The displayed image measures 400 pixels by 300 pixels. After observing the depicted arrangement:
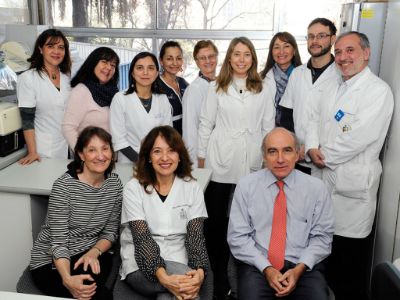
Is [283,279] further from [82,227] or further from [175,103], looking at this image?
[175,103]

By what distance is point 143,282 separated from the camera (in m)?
1.67

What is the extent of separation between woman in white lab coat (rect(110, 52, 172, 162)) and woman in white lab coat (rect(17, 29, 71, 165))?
39 cm

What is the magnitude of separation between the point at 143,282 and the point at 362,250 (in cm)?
143

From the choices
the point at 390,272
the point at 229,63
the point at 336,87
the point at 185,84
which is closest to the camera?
the point at 390,272

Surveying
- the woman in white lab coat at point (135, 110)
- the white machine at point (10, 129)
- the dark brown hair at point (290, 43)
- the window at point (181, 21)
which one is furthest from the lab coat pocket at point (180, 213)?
the window at point (181, 21)

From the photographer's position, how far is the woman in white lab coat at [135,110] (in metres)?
2.50

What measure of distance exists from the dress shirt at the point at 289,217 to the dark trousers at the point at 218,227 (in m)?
0.72

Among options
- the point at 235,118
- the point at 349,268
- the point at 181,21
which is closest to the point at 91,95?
the point at 235,118

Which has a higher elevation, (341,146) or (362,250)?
(341,146)

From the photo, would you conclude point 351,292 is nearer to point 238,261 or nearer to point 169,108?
point 238,261

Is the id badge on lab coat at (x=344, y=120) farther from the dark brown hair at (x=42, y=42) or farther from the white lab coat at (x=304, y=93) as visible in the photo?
the dark brown hair at (x=42, y=42)

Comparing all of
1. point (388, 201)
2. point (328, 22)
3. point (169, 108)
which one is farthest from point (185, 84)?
point (388, 201)

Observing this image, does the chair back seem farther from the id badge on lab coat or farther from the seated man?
the id badge on lab coat

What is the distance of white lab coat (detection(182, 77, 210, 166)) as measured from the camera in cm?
282
